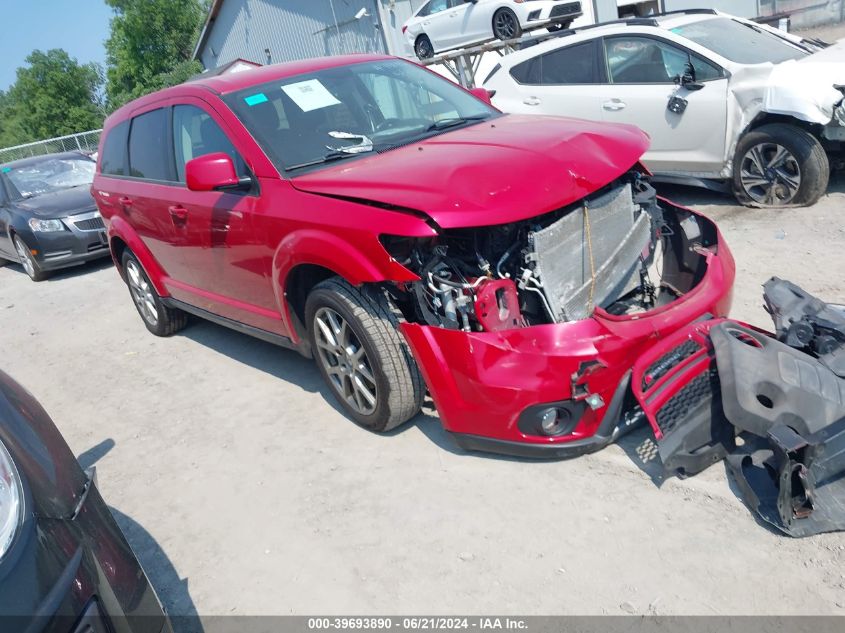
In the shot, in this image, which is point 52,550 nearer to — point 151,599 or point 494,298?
point 151,599

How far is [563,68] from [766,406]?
18.7ft

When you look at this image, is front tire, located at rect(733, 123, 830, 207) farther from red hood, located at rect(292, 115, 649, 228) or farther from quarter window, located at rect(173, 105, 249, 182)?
quarter window, located at rect(173, 105, 249, 182)

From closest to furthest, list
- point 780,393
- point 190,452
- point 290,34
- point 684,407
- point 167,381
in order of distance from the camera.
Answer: point 780,393 → point 684,407 → point 190,452 → point 167,381 → point 290,34

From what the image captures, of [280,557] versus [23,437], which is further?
[280,557]

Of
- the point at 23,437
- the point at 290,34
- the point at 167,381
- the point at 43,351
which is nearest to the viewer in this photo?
the point at 23,437

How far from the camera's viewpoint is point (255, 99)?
439cm

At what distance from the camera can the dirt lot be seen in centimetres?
275

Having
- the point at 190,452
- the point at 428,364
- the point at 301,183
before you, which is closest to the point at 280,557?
the point at 428,364

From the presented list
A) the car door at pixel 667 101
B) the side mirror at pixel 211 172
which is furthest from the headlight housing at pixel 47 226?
the car door at pixel 667 101

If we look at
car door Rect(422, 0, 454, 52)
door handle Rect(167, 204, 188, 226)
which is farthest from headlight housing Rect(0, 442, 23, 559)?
car door Rect(422, 0, 454, 52)

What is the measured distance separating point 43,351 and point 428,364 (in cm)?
514

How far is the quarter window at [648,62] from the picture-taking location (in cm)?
683

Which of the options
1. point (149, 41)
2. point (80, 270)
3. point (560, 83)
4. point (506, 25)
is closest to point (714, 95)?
point (560, 83)

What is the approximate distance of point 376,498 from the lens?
3553mm
